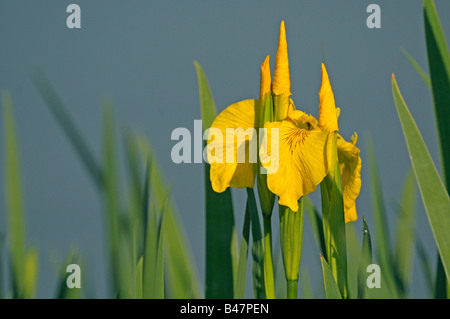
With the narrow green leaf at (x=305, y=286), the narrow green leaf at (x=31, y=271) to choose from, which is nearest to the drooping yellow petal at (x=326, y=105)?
the narrow green leaf at (x=305, y=286)

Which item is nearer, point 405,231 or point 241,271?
point 241,271

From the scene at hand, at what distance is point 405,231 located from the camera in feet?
1.54

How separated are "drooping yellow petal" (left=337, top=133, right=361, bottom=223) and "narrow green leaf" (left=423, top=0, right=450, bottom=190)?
57 millimetres

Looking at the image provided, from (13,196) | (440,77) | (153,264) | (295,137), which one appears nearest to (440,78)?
(440,77)

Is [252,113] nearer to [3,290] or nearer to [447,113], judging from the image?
[447,113]

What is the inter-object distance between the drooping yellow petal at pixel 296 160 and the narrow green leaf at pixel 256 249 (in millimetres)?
33

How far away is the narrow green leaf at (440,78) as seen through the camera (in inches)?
13.0

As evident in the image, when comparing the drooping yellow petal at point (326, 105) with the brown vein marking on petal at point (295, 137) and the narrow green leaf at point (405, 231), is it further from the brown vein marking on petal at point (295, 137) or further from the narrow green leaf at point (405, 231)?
the narrow green leaf at point (405, 231)

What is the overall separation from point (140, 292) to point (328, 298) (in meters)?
0.12

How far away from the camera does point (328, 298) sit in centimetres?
31

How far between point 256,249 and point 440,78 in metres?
0.17

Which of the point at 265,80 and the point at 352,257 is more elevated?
the point at 265,80

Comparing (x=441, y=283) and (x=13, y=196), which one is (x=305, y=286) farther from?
(x=13, y=196)
